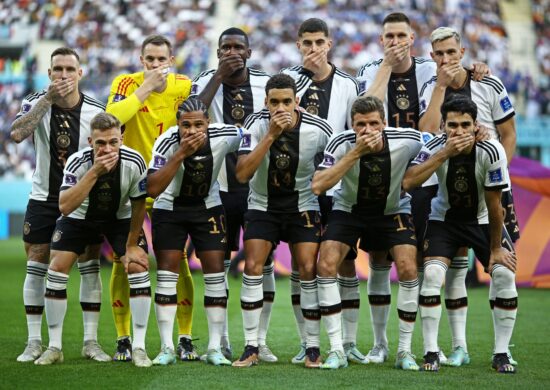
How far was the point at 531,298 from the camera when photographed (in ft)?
37.8

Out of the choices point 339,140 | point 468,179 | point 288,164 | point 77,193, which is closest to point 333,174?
point 339,140

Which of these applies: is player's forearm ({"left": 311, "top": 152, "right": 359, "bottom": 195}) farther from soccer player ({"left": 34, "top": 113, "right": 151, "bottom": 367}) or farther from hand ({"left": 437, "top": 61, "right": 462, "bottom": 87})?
soccer player ({"left": 34, "top": 113, "right": 151, "bottom": 367})

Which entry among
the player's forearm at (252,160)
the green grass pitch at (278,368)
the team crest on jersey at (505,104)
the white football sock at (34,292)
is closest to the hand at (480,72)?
the team crest on jersey at (505,104)

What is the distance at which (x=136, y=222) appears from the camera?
6676 millimetres

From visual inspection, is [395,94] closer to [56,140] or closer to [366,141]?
[366,141]

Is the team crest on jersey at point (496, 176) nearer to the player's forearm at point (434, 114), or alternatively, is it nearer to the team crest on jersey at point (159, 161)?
the player's forearm at point (434, 114)

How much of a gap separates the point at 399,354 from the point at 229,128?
195cm

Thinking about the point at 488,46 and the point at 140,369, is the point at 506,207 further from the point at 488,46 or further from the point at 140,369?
the point at 488,46

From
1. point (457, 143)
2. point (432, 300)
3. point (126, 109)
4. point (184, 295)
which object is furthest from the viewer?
point (184, 295)

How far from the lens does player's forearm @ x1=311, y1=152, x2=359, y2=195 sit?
643cm

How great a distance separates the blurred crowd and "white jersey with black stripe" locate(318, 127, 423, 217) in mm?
19068

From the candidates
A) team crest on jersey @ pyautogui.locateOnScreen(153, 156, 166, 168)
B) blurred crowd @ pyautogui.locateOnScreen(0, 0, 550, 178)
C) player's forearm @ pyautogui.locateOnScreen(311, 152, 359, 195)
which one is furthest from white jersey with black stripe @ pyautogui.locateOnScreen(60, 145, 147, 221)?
blurred crowd @ pyautogui.locateOnScreen(0, 0, 550, 178)

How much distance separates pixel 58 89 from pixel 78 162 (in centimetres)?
63

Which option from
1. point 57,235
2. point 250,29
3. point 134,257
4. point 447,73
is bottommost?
point 134,257
